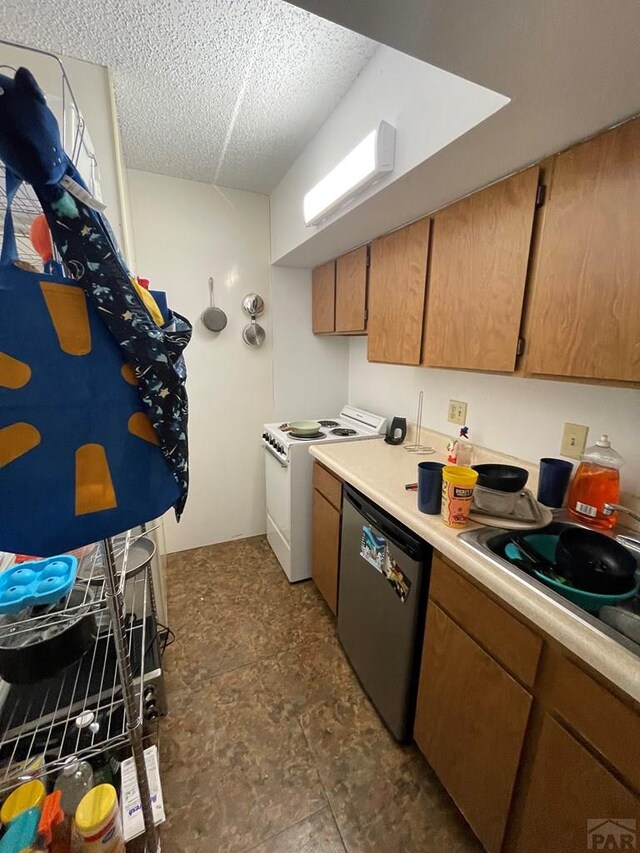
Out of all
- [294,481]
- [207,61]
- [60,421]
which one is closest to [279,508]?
[294,481]

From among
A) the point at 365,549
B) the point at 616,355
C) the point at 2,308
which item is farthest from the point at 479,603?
the point at 2,308

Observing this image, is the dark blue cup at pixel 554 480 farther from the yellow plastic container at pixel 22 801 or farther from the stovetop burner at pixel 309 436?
the yellow plastic container at pixel 22 801

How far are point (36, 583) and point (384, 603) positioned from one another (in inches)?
44.4

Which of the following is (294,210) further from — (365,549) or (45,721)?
(45,721)

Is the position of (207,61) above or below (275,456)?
above

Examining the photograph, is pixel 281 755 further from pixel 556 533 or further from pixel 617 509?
pixel 617 509

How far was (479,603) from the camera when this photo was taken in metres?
0.95

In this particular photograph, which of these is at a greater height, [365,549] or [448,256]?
[448,256]

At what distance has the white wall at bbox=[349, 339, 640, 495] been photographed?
3.85 feet

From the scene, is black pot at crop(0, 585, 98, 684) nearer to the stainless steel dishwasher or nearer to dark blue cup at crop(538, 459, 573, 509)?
the stainless steel dishwasher

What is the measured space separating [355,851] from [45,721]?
102 cm

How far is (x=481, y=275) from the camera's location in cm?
125

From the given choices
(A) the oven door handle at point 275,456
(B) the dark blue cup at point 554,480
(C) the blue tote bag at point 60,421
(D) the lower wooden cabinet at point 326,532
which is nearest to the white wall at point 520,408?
(B) the dark blue cup at point 554,480

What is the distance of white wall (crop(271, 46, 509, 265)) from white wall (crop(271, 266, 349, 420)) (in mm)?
812
